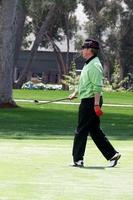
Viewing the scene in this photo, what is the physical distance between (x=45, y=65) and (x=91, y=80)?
284 ft

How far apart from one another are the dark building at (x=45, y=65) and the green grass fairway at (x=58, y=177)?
82165 mm

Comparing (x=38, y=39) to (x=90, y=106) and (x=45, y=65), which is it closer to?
(x=45, y=65)

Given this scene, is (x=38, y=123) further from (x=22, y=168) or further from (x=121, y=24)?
(x=121, y=24)

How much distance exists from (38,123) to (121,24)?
51.7 m

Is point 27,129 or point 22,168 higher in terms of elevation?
point 22,168

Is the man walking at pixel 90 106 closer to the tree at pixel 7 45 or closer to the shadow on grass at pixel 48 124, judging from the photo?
the shadow on grass at pixel 48 124

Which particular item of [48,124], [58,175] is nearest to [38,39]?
[48,124]

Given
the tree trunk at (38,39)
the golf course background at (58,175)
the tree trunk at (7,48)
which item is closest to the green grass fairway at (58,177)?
the golf course background at (58,175)

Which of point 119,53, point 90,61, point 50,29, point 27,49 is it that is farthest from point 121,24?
point 90,61

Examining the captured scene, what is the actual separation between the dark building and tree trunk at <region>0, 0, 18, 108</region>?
61.2 metres

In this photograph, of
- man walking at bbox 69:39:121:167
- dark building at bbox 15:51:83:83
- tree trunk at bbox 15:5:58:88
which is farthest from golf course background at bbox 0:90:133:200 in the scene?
dark building at bbox 15:51:83:83

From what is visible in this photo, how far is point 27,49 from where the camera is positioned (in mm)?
92812

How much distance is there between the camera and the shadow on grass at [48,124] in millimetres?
20248

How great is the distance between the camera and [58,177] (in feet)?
30.9
